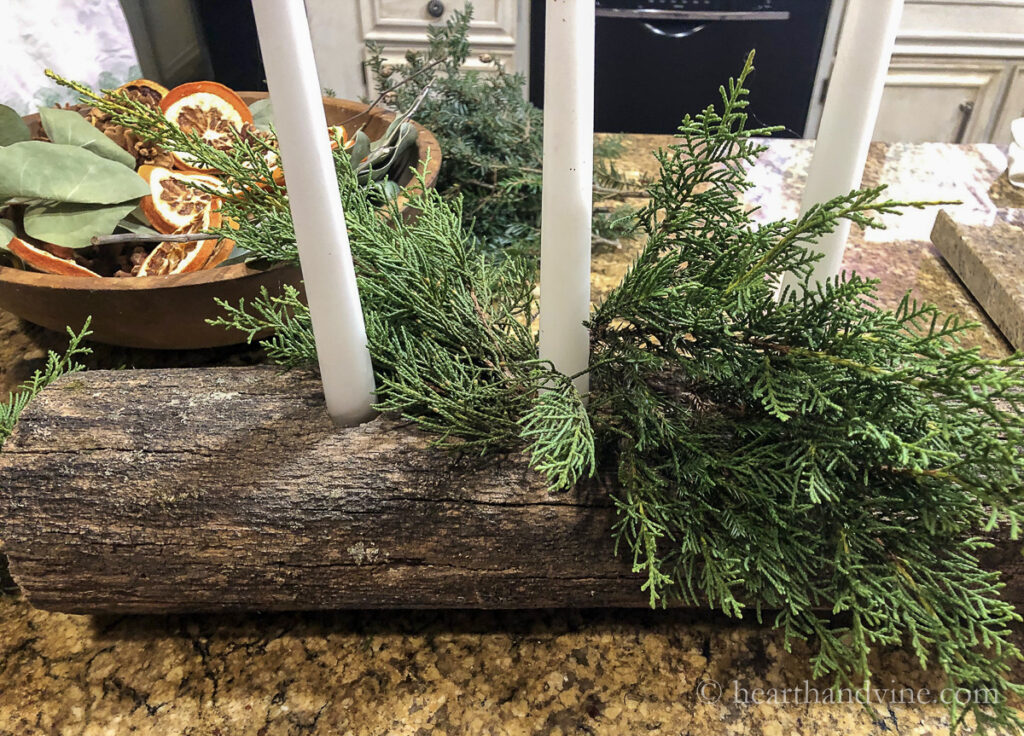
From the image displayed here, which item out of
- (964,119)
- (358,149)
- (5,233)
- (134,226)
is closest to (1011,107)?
(964,119)

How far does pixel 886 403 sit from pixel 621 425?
0.15m

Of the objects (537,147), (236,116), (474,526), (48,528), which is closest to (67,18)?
(236,116)

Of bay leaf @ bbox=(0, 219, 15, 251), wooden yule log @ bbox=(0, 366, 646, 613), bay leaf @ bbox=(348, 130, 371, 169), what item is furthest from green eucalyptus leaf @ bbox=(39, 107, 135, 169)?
wooden yule log @ bbox=(0, 366, 646, 613)

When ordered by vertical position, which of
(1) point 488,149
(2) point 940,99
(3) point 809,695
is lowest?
(3) point 809,695

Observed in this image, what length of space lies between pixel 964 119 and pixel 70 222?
71.6 inches

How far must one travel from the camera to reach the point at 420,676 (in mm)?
480

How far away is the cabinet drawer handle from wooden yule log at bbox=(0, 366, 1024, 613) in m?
1.58

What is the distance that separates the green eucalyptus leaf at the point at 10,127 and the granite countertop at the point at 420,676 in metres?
0.45

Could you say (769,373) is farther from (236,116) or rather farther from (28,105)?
(28,105)

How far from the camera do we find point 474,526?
445 millimetres

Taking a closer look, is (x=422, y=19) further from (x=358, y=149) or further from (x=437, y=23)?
(x=358, y=149)

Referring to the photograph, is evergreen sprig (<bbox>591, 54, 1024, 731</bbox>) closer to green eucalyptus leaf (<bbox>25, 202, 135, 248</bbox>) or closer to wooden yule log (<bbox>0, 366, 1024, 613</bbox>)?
wooden yule log (<bbox>0, 366, 1024, 613</bbox>)

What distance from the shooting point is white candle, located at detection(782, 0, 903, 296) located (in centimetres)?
39

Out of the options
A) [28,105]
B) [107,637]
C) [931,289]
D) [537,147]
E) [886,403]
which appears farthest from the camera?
[28,105]
